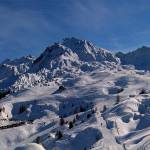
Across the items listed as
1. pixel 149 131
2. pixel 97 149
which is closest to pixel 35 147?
pixel 97 149

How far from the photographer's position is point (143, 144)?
17288 cm

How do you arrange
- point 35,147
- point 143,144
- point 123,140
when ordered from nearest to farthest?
1. point 35,147
2. point 143,144
3. point 123,140

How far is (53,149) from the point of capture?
197875 mm

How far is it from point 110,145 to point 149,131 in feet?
82.6

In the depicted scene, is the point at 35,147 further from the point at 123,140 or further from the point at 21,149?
the point at 123,140

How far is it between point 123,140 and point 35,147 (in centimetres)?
4692

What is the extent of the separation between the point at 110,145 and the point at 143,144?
14315 millimetres

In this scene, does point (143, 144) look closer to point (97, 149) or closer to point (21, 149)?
point (97, 149)

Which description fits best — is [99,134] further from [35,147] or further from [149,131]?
[35,147]

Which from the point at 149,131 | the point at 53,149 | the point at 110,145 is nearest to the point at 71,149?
the point at 53,149

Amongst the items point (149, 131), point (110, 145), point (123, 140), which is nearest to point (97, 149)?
point (110, 145)

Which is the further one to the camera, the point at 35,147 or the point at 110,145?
the point at 110,145

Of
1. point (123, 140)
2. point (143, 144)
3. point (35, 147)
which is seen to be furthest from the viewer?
point (123, 140)

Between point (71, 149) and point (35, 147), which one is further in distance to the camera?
point (71, 149)
